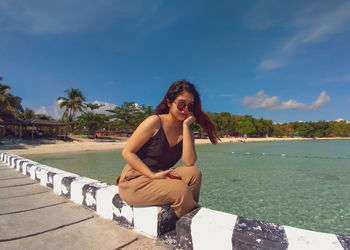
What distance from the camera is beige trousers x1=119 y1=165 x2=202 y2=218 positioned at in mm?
1374

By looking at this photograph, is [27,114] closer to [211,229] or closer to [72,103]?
[72,103]

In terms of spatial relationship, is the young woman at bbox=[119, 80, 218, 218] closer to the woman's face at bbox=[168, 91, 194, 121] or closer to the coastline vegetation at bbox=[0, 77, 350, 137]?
the woman's face at bbox=[168, 91, 194, 121]

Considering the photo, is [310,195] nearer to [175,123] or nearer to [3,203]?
[175,123]

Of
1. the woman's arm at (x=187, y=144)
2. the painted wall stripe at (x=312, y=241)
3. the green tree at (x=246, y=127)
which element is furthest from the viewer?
the green tree at (x=246, y=127)

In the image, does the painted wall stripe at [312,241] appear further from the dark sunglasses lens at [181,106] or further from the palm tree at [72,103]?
the palm tree at [72,103]

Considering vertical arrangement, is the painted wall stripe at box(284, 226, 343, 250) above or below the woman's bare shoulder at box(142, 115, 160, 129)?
below

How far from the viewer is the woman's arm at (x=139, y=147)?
4.75 ft

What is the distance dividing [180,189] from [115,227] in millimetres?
764

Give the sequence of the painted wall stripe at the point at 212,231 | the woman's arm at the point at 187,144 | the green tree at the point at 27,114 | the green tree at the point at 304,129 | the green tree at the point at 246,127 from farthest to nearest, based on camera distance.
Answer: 1. the green tree at the point at 304,129
2. the green tree at the point at 246,127
3. the green tree at the point at 27,114
4. the woman's arm at the point at 187,144
5. the painted wall stripe at the point at 212,231

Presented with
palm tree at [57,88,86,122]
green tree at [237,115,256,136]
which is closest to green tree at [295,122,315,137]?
green tree at [237,115,256,136]

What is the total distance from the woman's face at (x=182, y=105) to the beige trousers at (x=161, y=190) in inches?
19.2

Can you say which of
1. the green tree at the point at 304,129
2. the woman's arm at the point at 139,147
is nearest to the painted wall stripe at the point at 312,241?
the woman's arm at the point at 139,147

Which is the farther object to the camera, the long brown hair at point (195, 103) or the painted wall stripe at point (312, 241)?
the long brown hair at point (195, 103)

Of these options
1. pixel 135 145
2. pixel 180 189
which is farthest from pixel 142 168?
pixel 180 189
